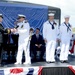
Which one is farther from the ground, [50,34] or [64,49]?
[50,34]

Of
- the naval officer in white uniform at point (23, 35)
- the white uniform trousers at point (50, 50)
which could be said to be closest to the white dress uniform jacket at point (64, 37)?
the white uniform trousers at point (50, 50)

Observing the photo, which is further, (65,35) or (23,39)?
(65,35)

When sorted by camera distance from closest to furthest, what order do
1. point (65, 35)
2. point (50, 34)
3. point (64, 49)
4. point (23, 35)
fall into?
point (23, 35) < point (50, 34) < point (65, 35) < point (64, 49)

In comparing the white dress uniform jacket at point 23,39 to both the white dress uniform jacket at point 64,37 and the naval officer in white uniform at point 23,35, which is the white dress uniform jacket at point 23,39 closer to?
the naval officer in white uniform at point 23,35

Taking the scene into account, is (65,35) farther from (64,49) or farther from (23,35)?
(23,35)

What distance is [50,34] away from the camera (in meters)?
8.24

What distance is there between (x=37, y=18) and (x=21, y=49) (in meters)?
3.31

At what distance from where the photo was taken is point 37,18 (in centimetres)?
1120

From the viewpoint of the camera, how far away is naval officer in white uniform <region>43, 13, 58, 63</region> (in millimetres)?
8188

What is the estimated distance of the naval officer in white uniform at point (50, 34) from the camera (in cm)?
819

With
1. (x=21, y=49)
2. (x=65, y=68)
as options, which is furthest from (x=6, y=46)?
(x=65, y=68)

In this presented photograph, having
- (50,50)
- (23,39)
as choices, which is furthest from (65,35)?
(23,39)

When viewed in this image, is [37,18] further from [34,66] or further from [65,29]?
[34,66]

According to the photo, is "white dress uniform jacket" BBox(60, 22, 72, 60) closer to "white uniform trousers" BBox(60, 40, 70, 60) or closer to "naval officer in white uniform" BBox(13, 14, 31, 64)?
Answer: "white uniform trousers" BBox(60, 40, 70, 60)
